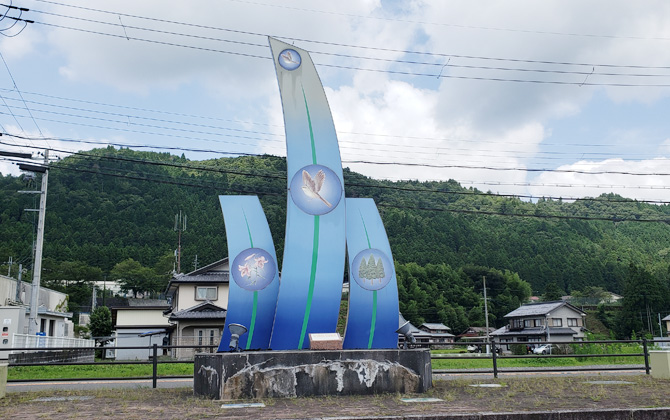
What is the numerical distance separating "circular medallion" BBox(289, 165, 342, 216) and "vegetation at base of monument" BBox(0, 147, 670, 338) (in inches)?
1497

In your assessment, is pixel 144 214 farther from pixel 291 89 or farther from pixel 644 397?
pixel 644 397

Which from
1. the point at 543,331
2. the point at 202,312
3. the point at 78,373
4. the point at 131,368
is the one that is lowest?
the point at 543,331

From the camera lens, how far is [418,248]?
58.6m

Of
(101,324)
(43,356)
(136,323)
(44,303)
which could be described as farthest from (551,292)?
(43,356)

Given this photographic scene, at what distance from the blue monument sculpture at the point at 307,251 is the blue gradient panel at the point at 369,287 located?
0.06ft

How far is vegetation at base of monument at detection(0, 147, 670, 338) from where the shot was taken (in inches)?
2096

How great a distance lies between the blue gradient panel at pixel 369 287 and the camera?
34.6ft

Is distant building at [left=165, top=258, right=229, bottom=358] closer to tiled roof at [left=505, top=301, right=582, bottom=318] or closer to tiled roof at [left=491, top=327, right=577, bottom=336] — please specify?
tiled roof at [left=491, top=327, right=577, bottom=336]

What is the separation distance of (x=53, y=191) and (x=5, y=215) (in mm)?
4418

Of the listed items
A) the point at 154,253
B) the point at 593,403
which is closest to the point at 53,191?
the point at 154,253

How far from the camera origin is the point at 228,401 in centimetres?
789

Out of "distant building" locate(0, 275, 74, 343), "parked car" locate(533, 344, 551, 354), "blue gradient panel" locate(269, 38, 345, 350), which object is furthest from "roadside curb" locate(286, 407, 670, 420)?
"parked car" locate(533, 344, 551, 354)

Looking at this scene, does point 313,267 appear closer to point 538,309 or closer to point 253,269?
point 253,269

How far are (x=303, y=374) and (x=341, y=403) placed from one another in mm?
1047
